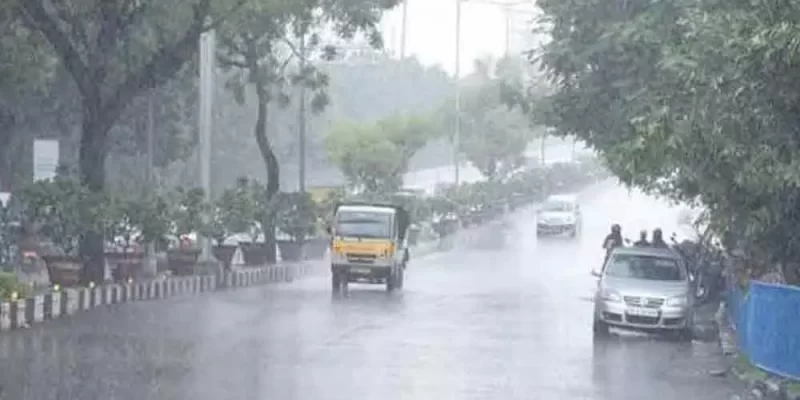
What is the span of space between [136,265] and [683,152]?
20.5 metres

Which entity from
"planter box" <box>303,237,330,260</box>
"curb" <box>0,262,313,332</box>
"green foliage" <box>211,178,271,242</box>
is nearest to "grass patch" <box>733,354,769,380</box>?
"curb" <box>0,262,313,332</box>

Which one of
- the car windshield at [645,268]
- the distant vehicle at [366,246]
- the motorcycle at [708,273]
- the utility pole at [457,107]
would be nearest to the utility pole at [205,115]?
the distant vehicle at [366,246]

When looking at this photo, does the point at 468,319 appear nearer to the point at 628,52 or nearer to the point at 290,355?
the point at 628,52

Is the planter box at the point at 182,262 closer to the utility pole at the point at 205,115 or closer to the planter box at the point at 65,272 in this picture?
the utility pole at the point at 205,115

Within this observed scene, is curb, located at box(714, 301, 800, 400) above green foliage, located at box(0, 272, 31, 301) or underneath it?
underneath

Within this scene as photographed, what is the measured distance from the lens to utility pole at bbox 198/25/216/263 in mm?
40375

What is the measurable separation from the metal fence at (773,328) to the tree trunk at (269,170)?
26691 millimetres

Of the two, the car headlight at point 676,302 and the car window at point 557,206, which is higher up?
the car window at point 557,206

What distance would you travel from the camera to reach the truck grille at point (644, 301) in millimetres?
27691

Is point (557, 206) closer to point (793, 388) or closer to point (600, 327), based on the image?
point (600, 327)

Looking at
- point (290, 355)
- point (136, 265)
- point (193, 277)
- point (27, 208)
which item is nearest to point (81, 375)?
point (290, 355)

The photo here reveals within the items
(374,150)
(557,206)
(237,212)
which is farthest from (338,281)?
(557,206)

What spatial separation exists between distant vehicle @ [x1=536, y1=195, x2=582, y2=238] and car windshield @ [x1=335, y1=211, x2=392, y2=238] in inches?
1425

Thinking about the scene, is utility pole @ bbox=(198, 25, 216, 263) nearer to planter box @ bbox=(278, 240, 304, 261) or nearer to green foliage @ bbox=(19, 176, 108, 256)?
green foliage @ bbox=(19, 176, 108, 256)
